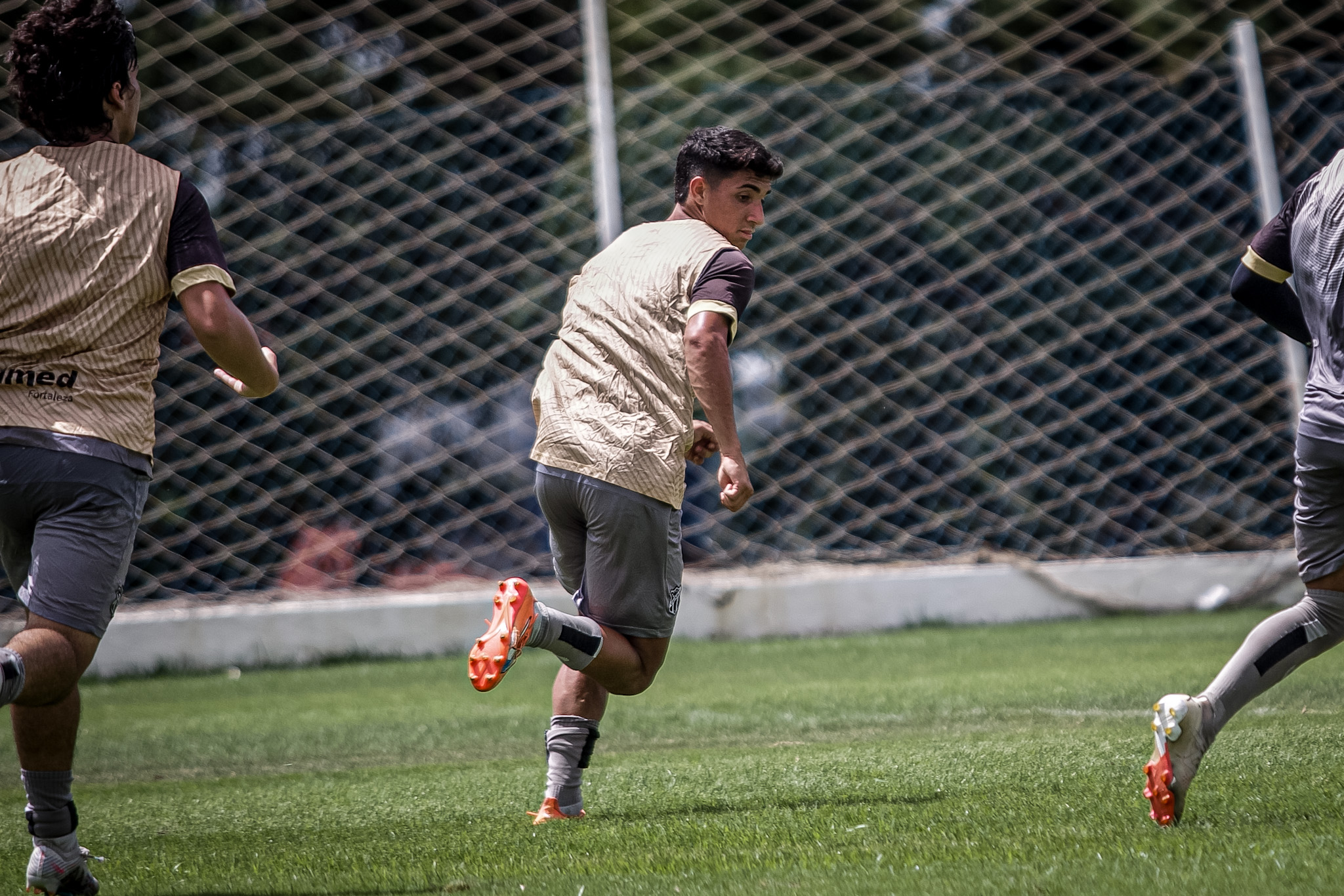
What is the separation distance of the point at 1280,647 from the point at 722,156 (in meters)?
1.54

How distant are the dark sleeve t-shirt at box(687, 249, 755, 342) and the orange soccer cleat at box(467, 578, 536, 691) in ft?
2.24

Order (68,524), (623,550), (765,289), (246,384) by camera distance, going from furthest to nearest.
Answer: (765,289) → (623,550) → (246,384) → (68,524)

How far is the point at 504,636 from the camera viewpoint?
99.6 inches

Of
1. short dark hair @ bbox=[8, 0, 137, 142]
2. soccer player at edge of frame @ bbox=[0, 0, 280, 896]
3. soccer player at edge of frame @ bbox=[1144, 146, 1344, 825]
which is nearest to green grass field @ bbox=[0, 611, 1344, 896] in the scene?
soccer player at edge of frame @ bbox=[1144, 146, 1344, 825]

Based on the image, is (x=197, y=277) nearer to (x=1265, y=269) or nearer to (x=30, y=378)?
(x=30, y=378)

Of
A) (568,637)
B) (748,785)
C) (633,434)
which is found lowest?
(748,785)

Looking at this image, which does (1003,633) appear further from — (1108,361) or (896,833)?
(896,833)

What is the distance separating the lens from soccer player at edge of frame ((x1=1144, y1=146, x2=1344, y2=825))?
2229 mm

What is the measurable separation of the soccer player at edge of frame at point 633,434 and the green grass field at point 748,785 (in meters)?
0.31

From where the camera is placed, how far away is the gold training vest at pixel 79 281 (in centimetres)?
211

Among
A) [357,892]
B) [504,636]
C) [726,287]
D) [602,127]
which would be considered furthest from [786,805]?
[602,127]

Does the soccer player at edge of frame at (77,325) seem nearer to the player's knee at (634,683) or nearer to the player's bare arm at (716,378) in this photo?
the player's bare arm at (716,378)

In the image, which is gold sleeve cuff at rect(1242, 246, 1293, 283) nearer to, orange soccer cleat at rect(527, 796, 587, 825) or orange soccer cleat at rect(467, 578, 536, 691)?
orange soccer cleat at rect(467, 578, 536, 691)

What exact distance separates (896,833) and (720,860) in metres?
0.35
